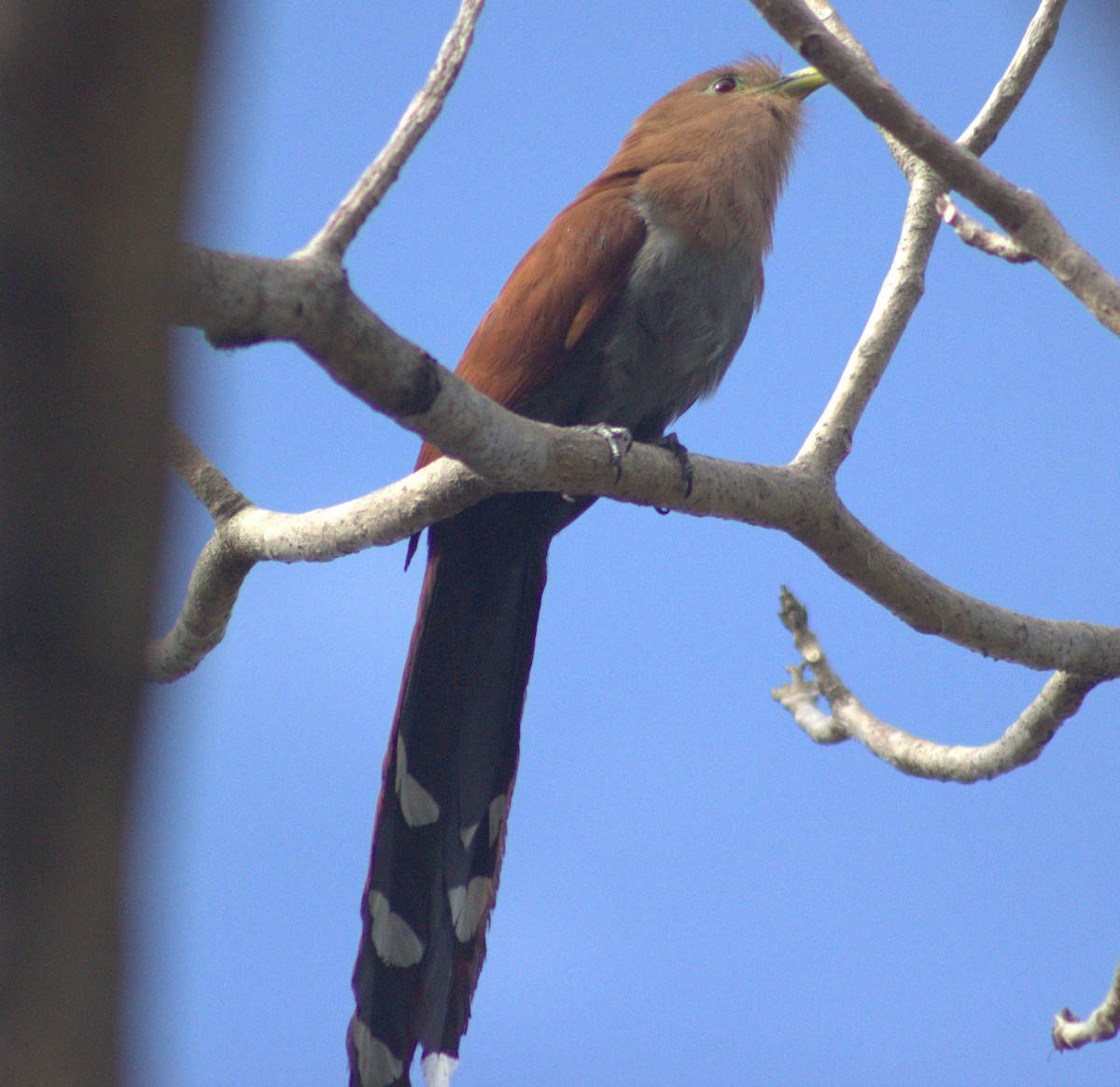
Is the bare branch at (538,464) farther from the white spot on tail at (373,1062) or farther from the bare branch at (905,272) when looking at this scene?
the white spot on tail at (373,1062)

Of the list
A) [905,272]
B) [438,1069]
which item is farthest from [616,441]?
[438,1069]

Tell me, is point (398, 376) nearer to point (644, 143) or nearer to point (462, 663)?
point (462, 663)

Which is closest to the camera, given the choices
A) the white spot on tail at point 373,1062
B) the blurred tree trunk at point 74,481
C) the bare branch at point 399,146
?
the blurred tree trunk at point 74,481

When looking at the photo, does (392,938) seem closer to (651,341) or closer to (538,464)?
(538,464)

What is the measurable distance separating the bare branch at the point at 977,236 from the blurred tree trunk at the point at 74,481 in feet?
7.45

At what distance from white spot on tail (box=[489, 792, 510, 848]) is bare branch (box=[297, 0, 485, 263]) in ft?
5.32

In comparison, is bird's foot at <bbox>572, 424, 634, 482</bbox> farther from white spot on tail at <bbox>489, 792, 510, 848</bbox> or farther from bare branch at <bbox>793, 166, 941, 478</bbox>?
white spot on tail at <bbox>489, 792, 510, 848</bbox>

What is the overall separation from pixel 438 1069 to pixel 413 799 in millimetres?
587

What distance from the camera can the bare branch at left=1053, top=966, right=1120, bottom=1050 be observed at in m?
2.43

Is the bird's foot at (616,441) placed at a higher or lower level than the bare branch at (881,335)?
lower

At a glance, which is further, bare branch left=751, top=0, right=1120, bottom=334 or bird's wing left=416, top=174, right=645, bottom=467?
bird's wing left=416, top=174, right=645, bottom=467

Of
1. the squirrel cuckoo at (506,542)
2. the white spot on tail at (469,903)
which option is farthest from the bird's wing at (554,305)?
the white spot on tail at (469,903)

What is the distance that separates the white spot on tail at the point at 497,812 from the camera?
2.90m

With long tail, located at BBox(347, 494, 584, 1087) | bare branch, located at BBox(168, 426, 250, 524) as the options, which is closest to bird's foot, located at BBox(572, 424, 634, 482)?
long tail, located at BBox(347, 494, 584, 1087)
